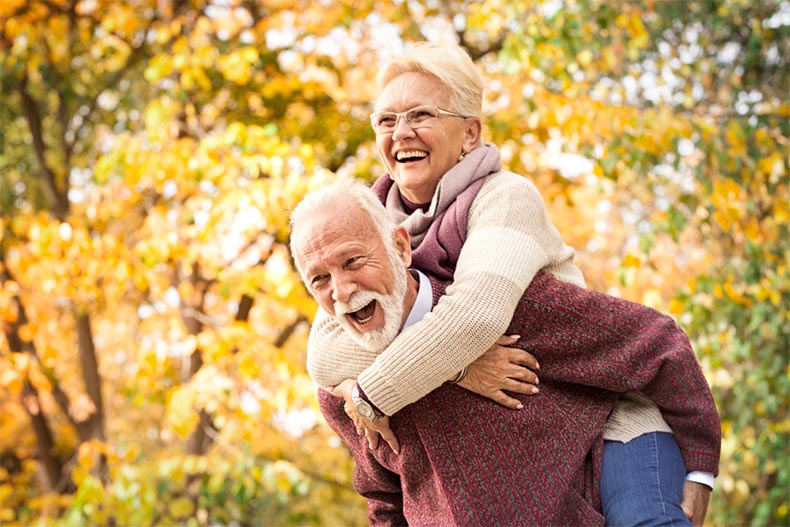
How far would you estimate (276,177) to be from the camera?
446cm

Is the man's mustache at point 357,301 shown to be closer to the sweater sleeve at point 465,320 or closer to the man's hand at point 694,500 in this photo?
the sweater sleeve at point 465,320

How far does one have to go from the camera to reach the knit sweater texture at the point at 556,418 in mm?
1693

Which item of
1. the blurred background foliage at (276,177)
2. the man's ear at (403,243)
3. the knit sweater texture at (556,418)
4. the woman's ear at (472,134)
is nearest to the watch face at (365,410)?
the knit sweater texture at (556,418)

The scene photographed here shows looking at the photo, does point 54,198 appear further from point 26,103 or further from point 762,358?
point 762,358

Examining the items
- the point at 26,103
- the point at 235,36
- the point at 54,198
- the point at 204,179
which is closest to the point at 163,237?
the point at 204,179

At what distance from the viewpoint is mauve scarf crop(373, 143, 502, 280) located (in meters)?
1.77

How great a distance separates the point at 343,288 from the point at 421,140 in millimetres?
408

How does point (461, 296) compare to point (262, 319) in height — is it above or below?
above

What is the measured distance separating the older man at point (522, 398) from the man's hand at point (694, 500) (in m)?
0.02

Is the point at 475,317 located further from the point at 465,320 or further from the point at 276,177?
the point at 276,177

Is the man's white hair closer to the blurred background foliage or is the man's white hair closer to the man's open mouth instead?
the man's open mouth

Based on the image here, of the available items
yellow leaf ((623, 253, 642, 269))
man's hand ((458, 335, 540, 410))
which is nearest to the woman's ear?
man's hand ((458, 335, 540, 410))

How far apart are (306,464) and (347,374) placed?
5.41 m

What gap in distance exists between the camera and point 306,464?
696 centimetres
